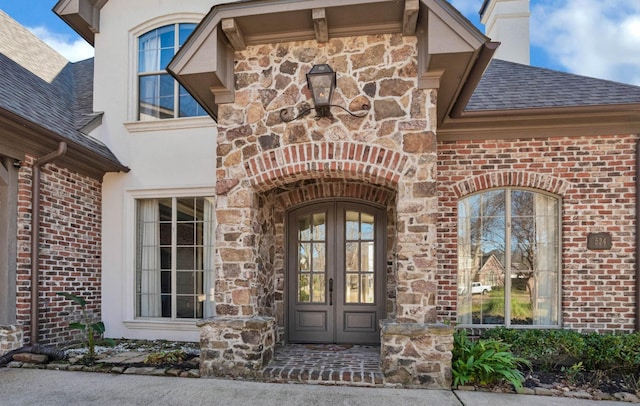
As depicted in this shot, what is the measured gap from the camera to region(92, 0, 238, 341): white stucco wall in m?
6.96

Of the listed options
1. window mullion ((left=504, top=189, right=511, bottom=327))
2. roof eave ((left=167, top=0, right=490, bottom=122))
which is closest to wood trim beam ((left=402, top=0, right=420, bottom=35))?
roof eave ((left=167, top=0, right=490, bottom=122))

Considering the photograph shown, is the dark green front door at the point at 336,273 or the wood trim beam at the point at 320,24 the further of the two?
the dark green front door at the point at 336,273

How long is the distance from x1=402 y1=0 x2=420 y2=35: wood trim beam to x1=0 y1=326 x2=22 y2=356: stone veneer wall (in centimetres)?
630

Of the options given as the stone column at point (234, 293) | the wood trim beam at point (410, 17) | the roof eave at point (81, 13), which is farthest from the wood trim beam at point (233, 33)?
the roof eave at point (81, 13)

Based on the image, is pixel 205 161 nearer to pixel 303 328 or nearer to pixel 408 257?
pixel 303 328

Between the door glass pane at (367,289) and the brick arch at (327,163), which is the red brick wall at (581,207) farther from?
the brick arch at (327,163)

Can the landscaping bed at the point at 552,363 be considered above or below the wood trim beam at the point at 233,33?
below

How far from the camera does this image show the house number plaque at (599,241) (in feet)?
18.8

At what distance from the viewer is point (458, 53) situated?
4.27 meters

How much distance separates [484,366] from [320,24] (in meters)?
4.27

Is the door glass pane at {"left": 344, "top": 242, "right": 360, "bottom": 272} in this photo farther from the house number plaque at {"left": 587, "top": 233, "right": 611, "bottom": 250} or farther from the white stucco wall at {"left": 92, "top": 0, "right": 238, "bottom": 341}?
the house number plaque at {"left": 587, "top": 233, "right": 611, "bottom": 250}

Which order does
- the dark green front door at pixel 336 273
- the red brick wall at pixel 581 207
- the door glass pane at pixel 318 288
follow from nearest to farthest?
the red brick wall at pixel 581 207 → the dark green front door at pixel 336 273 → the door glass pane at pixel 318 288

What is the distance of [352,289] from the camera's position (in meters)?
6.26

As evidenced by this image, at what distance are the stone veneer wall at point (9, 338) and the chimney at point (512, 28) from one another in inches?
381
